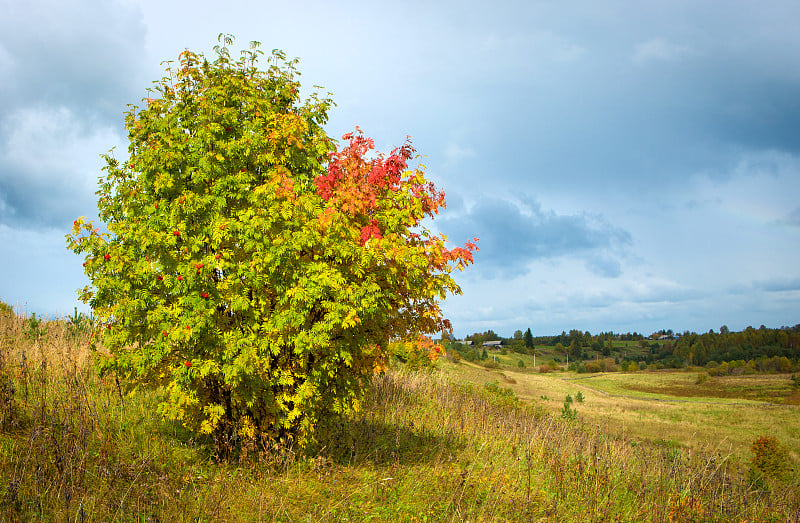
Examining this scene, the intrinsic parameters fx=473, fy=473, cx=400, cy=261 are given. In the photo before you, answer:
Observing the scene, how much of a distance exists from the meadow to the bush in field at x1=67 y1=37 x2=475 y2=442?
803 millimetres

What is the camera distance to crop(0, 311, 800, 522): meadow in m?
5.78

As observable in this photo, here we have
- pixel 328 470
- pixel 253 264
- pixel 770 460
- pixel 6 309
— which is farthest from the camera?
pixel 770 460

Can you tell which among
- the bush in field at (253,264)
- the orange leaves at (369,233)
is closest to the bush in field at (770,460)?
the bush in field at (253,264)

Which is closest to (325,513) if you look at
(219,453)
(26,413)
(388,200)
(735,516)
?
(219,453)

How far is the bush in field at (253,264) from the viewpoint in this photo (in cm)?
644

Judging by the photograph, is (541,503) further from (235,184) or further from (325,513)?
(235,184)

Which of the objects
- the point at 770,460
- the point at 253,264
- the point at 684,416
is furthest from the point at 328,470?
the point at 684,416

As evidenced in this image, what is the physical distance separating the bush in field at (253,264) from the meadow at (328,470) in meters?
0.80

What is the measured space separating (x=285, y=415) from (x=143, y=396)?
4.57m

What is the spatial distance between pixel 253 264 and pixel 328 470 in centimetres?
367

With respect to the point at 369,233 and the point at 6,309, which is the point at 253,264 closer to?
the point at 369,233

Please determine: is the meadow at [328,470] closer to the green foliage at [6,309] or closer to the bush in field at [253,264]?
the bush in field at [253,264]

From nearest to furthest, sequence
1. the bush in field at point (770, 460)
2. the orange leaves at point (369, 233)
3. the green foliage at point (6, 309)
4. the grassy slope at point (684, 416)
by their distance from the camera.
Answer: the orange leaves at point (369, 233) → the green foliage at point (6, 309) → the bush in field at point (770, 460) → the grassy slope at point (684, 416)

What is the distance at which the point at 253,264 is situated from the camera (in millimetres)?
6512
